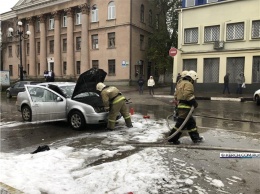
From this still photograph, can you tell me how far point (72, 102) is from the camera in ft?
28.6

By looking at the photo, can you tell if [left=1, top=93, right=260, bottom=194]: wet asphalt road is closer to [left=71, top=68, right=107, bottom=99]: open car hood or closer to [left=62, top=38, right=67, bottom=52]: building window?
[left=71, top=68, right=107, bottom=99]: open car hood

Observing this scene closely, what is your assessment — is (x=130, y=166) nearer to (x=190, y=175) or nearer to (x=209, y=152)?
(x=190, y=175)

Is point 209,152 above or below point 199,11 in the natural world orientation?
below

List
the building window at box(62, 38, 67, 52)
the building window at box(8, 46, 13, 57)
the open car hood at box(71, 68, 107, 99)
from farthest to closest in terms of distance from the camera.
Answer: the building window at box(8, 46, 13, 57) → the building window at box(62, 38, 67, 52) → the open car hood at box(71, 68, 107, 99)

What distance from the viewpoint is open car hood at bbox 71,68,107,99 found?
8.62 metres

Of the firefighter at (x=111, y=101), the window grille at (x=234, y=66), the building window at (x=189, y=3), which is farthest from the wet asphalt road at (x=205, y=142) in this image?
the building window at (x=189, y=3)

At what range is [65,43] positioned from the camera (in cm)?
3816

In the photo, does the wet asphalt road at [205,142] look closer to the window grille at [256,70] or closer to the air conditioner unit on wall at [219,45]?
the window grille at [256,70]

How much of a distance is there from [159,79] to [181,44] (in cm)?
1387

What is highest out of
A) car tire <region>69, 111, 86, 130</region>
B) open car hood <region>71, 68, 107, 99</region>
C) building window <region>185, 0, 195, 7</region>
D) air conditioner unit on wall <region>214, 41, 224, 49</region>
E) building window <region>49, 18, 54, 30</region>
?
building window <region>49, 18, 54, 30</region>

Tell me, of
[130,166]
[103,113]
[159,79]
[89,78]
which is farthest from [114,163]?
[159,79]

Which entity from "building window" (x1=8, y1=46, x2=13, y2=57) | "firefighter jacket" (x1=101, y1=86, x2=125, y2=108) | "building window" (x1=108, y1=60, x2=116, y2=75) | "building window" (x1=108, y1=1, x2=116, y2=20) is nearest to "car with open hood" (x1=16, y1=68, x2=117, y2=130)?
"firefighter jacket" (x1=101, y1=86, x2=125, y2=108)

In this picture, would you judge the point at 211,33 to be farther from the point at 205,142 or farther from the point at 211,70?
the point at 205,142

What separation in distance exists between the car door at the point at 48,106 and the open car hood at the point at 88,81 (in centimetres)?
57
